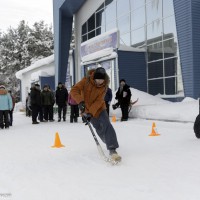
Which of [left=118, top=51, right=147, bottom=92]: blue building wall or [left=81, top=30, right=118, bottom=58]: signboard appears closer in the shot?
[left=118, top=51, right=147, bottom=92]: blue building wall

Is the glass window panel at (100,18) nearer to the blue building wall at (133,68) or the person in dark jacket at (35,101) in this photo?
the blue building wall at (133,68)

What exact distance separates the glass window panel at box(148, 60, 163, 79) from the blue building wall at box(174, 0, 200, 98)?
412 cm

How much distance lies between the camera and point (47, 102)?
1380 cm

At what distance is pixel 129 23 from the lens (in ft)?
66.6

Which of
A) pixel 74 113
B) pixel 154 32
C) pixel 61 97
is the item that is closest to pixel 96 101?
pixel 74 113

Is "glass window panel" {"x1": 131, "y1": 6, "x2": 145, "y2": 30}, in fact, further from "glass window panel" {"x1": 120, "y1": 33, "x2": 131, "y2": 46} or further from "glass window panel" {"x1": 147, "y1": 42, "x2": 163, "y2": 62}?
"glass window panel" {"x1": 147, "y1": 42, "x2": 163, "y2": 62}

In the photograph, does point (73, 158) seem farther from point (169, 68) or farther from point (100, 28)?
point (100, 28)

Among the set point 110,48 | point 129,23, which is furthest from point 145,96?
point 129,23

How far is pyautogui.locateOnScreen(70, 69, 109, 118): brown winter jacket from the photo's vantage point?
16.5 ft

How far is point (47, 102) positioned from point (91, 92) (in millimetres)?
8967

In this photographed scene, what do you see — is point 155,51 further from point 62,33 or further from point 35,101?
point 62,33

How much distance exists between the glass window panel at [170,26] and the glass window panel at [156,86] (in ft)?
8.66

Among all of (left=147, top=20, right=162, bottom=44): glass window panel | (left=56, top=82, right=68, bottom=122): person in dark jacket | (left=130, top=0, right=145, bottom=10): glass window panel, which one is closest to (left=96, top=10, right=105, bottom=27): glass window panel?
(left=130, top=0, right=145, bottom=10): glass window panel

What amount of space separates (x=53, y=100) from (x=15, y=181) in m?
10.1
